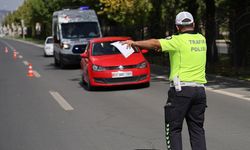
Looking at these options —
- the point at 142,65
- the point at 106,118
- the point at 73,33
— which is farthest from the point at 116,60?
the point at 73,33

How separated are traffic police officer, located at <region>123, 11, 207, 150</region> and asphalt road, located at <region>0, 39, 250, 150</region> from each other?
1.69 metres

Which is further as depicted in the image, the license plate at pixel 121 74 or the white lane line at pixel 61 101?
the license plate at pixel 121 74

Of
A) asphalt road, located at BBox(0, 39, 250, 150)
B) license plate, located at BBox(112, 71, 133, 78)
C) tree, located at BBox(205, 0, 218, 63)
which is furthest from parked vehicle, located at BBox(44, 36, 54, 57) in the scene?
license plate, located at BBox(112, 71, 133, 78)

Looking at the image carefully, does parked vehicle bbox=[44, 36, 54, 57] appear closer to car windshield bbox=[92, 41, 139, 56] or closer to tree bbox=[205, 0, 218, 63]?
tree bbox=[205, 0, 218, 63]

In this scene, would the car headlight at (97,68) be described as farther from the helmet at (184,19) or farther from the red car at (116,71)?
the helmet at (184,19)

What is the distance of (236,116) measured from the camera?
9.09 metres

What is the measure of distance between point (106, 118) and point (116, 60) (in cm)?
483

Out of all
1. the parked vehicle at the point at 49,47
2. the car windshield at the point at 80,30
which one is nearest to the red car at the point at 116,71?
the car windshield at the point at 80,30

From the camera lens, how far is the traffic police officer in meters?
5.09

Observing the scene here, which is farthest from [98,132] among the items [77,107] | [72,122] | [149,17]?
[149,17]

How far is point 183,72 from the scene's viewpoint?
511 centimetres

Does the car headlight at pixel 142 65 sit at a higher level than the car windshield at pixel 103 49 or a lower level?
lower

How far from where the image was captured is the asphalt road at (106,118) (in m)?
7.25

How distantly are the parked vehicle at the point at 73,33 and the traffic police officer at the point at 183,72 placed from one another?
17.7 meters
